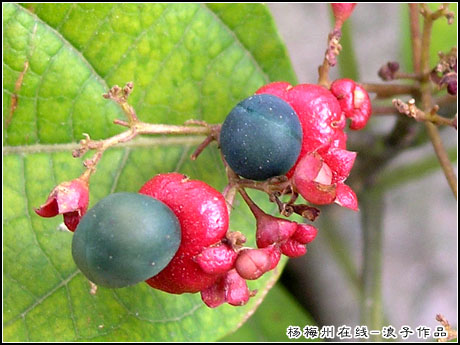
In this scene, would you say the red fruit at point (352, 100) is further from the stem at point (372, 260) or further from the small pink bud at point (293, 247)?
the stem at point (372, 260)

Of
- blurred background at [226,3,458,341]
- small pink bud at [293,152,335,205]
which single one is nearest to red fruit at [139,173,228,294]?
small pink bud at [293,152,335,205]

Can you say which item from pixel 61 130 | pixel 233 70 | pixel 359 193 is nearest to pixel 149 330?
pixel 61 130

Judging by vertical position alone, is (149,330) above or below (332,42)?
below

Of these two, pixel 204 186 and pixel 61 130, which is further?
pixel 61 130

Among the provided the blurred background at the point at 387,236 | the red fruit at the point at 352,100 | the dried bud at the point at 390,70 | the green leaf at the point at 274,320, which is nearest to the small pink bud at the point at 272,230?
the red fruit at the point at 352,100

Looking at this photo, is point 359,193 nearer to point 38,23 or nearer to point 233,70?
point 233,70

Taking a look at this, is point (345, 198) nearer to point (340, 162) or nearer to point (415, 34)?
point (340, 162)

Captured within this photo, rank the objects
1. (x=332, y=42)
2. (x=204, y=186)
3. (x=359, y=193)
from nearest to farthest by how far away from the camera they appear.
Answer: (x=204, y=186)
(x=332, y=42)
(x=359, y=193)
